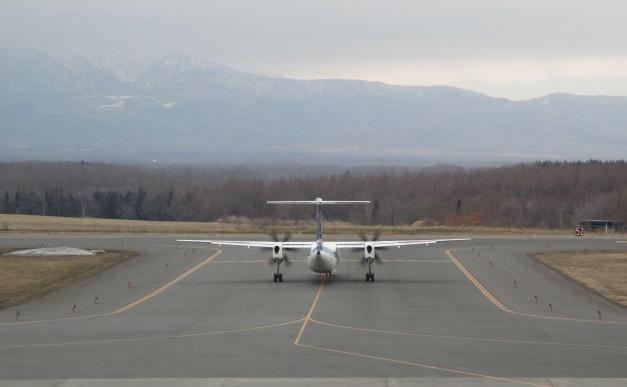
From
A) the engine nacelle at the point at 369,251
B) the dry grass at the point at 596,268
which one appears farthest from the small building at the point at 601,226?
the engine nacelle at the point at 369,251

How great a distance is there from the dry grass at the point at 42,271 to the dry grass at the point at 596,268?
113ft

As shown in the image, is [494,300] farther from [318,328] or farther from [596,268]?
[596,268]

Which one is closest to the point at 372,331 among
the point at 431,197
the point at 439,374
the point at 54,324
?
the point at 439,374

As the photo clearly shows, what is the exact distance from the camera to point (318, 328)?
47000mm

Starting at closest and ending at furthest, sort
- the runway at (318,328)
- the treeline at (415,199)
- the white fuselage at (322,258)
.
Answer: the runway at (318,328)
the white fuselage at (322,258)
the treeline at (415,199)

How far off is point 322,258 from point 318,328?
558 inches

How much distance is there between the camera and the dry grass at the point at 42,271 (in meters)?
62.2

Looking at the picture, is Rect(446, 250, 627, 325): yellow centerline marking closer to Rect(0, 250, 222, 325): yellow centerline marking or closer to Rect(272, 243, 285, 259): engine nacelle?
Rect(272, 243, 285, 259): engine nacelle

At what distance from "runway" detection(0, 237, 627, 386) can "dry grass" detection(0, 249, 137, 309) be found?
1794 mm

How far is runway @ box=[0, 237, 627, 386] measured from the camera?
36656 millimetres

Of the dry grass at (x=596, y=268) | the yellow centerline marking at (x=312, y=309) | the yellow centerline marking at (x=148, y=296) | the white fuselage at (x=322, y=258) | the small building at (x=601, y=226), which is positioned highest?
the white fuselage at (x=322, y=258)

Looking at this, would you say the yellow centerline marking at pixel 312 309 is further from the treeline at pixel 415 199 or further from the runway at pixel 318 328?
the treeline at pixel 415 199

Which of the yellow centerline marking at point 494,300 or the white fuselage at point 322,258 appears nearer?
the yellow centerline marking at point 494,300

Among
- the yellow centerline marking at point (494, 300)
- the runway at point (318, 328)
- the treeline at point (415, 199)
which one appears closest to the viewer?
the runway at point (318, 328)
